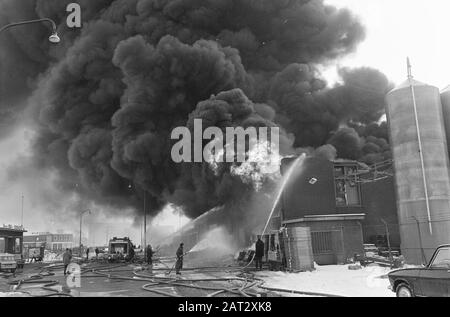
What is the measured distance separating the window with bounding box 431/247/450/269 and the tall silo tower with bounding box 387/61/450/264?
11.8 meters

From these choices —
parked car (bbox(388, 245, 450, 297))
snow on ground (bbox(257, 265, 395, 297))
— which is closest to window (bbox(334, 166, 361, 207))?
snow on ground (bbox(257, 265, 395, 297))

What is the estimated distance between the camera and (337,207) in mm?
25672

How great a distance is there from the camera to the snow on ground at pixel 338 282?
41.1 ft

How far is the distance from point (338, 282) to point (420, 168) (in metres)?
9.31

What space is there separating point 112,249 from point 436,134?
26.8 meters

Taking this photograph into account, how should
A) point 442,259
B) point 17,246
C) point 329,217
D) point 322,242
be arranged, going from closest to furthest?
1. point 442,259
2. point 322,242
3. point 329,217
4. point 17,246

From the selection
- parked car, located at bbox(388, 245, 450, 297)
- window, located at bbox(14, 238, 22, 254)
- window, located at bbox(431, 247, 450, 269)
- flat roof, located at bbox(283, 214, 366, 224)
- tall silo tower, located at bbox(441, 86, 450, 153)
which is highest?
tall silo tower, located at bbox(441, 86, 450, 153)

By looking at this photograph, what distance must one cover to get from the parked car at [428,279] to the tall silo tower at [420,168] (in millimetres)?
11509

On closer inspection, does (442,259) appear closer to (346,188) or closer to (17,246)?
(346,188)

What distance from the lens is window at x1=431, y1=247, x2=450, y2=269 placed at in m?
9.61

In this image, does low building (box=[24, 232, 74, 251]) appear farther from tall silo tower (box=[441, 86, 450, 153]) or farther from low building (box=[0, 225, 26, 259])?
tall silo tower (box=[441, 86, 450, 153])

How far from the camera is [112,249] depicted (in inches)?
1470

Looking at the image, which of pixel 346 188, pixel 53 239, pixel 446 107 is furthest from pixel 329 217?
pixel 53 239

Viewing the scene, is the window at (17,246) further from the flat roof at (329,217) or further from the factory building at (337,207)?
the flat roof at (329,217)
